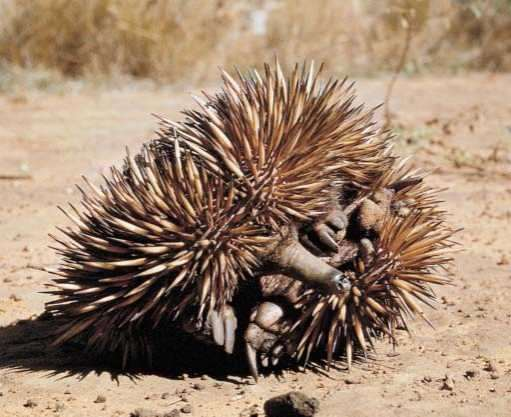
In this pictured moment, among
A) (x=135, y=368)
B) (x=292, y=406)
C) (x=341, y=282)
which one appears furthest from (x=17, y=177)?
(x=292, y=406)

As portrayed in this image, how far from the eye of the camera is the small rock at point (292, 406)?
4141mm

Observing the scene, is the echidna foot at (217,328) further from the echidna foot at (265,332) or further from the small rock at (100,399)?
the small rock at (100,399)

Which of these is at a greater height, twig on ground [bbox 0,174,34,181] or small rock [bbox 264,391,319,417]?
twig on ground [bbox 0,174,34,181]

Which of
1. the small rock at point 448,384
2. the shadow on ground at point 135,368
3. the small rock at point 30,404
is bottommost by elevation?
the small rock at point 448,384

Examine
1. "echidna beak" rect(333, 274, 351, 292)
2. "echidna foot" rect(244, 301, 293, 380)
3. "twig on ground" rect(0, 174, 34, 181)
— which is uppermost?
"twig on ground" rect(0, 174, 34, 181)

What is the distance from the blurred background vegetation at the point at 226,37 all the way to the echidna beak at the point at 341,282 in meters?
7.06

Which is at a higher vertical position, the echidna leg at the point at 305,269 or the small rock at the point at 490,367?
the echidna leg at the point at 305,269

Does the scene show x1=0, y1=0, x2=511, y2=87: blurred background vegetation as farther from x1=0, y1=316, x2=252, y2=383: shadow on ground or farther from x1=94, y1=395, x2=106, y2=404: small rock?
x1=94, y1=395, x2=106, y2=404: small rock

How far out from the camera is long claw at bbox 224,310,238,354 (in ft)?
15.0

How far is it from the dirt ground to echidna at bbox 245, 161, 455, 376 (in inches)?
8.0

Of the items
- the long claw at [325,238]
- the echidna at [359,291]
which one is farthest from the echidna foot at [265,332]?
the long claw at [325,238]

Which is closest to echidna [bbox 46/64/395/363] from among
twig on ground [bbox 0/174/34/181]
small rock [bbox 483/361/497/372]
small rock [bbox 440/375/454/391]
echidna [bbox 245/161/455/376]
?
echidna [bbox 245/161/455/376]

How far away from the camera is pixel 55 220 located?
307 inches

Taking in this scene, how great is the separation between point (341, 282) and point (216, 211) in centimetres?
65
